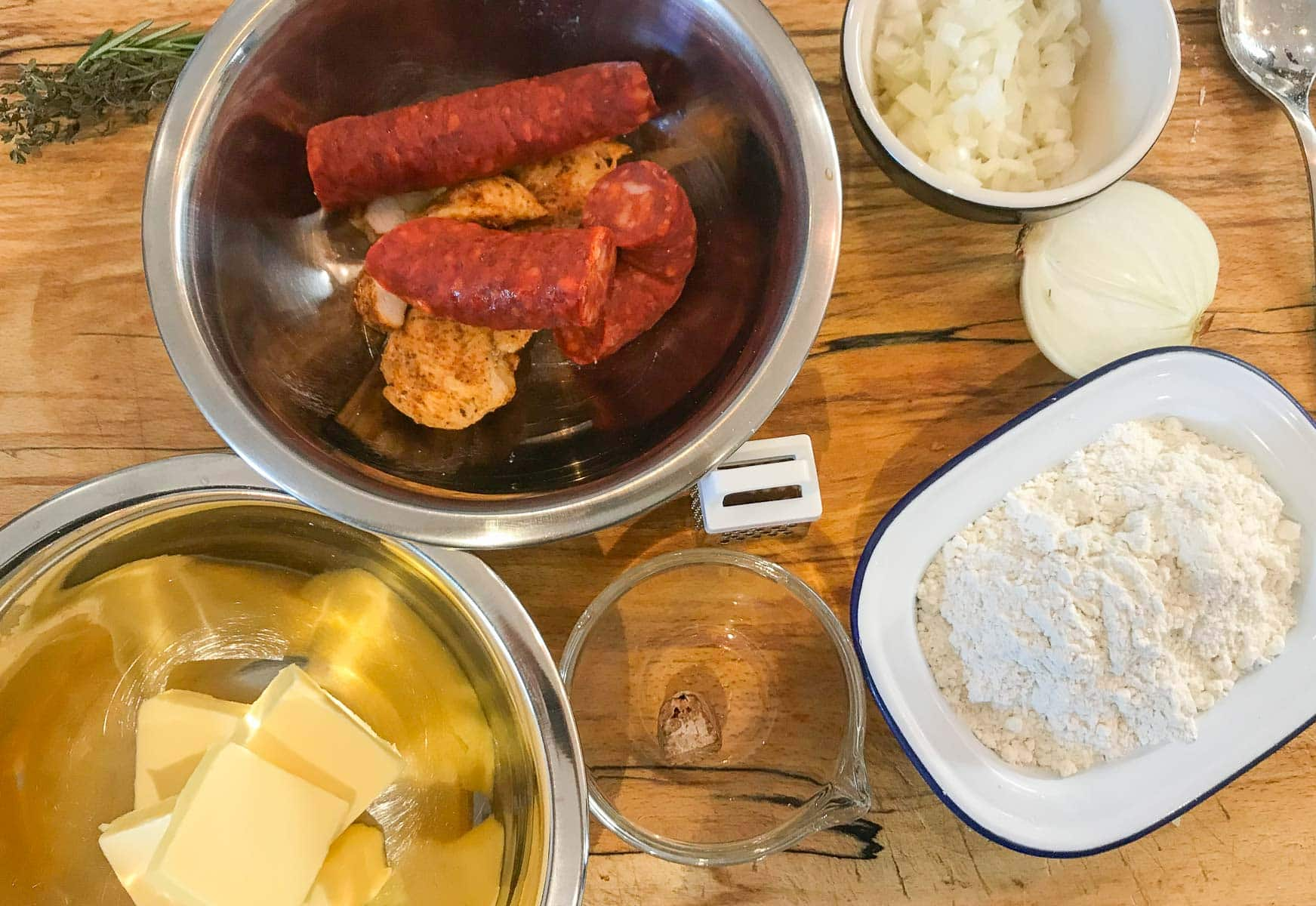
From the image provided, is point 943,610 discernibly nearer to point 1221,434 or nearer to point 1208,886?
point 1221,434

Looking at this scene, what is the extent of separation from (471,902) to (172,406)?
81 cm

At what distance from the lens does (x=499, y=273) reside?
1.03 metres

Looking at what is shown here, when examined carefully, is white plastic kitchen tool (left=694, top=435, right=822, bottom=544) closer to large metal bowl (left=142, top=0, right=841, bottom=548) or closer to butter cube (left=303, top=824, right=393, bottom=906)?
large metal bowl (left=142, top=0, right=841, bottom=548)

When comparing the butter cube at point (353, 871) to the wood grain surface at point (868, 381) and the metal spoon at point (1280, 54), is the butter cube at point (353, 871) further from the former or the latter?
the metal spoon at point (1280, 54)

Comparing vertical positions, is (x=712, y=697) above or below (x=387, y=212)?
below

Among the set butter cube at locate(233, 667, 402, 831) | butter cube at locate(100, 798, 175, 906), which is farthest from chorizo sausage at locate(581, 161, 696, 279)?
butter cube at locate(100, 798, 175, 906)

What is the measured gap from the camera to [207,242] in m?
0.99

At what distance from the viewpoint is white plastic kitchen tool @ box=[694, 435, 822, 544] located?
1135 millimetres

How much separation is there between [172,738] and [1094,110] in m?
1.53

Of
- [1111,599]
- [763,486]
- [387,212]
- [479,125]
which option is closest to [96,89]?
[387,212]

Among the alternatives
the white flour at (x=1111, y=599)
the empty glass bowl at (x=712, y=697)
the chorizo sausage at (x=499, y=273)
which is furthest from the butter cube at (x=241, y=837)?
the white flour at (x=1111, y=599)

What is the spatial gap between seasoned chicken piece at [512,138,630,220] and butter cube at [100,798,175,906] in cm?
93

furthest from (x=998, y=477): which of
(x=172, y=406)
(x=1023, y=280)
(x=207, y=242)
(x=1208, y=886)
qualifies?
(x=172, y=406)

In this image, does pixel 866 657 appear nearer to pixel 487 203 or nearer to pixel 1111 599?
pixel 1111 599
